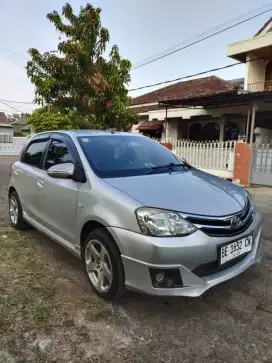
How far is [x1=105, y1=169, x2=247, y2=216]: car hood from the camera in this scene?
8.41 feet

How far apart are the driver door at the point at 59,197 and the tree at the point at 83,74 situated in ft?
23.1

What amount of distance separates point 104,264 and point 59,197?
984 millimetres

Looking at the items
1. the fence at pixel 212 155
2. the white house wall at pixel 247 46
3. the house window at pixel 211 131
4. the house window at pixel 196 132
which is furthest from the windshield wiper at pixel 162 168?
the house window at pixel 196 132

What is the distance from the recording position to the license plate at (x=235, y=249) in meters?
2.55

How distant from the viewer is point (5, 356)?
7.13ft

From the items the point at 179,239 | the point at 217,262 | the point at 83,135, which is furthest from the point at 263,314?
the point at 83,135

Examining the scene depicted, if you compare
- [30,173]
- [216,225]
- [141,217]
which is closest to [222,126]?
[30,173]

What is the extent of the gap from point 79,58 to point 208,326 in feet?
32.4

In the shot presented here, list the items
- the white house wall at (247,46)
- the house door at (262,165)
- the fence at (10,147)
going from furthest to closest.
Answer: the fence at (10,147) < the white house wall at (247,46) < the house door at (262,165)

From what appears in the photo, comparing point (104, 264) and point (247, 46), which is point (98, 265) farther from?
point (247, 46)

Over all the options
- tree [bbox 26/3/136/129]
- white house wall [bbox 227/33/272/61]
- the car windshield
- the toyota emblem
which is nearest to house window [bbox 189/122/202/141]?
white house wall [bbox 227/33/272/61]

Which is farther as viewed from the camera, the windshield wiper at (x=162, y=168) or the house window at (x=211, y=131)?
the house window at (x=211, y=131)

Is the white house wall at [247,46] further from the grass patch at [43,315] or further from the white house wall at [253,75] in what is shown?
the grass patch at [43,315]

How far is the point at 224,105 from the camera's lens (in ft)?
44.9
